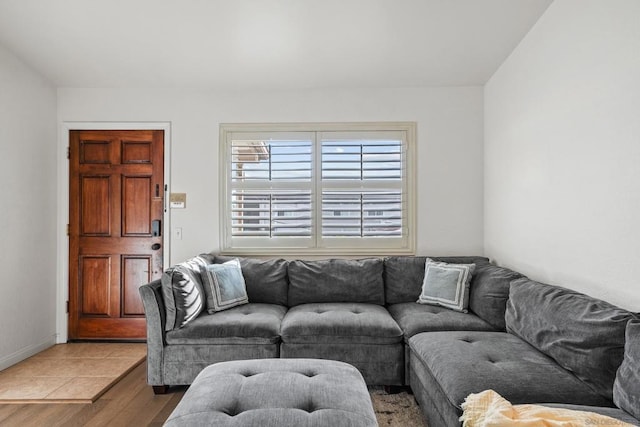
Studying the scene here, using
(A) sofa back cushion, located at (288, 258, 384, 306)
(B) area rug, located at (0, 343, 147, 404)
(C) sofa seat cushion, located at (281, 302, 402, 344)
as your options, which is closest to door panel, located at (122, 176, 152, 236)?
(B) area rug, located at (0, 343, 147, 404)

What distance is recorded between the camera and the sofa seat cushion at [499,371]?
153 cm

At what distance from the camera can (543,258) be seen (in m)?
2.48

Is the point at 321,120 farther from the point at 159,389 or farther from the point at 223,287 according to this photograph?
the point at 159,389

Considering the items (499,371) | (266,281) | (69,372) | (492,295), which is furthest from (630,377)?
(69,372)

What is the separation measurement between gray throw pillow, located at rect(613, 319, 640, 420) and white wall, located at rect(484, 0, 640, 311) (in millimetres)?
362

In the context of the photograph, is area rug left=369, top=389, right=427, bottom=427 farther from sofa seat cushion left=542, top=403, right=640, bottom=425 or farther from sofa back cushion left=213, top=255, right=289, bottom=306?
sofa back cushion left=213, top=255, right=289, bottom=306

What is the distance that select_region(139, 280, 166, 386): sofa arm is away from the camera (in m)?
2.51

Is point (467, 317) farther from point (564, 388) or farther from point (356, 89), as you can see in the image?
point (356, 89)

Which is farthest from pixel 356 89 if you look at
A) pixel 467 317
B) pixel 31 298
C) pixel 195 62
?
pixel 31 298

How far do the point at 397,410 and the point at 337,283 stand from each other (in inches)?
43.3

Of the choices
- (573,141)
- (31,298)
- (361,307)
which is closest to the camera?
(573,141)

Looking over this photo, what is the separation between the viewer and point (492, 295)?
8.41 ft

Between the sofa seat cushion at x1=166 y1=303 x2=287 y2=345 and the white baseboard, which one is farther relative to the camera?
the white baseboard

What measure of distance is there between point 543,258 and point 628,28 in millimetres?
1381
